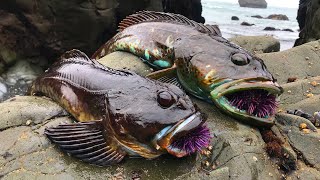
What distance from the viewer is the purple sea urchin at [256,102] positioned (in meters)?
4.26

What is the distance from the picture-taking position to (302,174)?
392 centimetres

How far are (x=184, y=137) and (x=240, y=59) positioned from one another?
4.61ft

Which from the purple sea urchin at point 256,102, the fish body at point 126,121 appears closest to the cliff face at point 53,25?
the fish body at point 126,121

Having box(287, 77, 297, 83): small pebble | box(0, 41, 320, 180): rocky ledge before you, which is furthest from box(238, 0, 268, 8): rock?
box(0, 41, 320, 180): rocky ledge

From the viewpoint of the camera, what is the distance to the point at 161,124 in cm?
336

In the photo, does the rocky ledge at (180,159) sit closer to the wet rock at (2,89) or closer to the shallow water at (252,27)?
the wet rock at (2,89)

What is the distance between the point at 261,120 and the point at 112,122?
1698 mm

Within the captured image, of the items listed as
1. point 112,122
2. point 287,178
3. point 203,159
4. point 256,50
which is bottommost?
point 256,50

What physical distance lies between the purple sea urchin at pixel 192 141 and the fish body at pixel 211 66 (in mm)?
890

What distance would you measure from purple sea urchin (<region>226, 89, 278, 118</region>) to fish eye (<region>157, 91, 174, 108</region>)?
1.12 meters

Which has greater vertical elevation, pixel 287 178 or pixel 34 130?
pixel 34 130

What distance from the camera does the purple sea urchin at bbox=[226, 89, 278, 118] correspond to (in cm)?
426

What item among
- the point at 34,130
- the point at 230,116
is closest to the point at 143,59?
the point at 230,116

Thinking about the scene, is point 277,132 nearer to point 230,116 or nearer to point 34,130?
point 230,116
